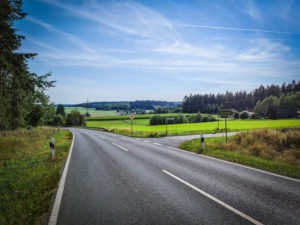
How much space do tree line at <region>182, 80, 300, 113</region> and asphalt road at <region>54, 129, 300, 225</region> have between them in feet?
405

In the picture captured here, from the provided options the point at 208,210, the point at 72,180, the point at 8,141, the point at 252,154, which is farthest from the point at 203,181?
the point at 8,141

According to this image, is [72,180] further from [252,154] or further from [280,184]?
[252,154]

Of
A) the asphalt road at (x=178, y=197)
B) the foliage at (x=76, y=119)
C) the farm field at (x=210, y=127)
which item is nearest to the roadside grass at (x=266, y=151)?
the asphalt road at (x=178, y=197)

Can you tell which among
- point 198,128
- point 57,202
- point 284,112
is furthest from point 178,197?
point 284,112

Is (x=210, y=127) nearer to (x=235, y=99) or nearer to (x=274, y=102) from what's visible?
(x=274, y=102)

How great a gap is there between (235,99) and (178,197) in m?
150

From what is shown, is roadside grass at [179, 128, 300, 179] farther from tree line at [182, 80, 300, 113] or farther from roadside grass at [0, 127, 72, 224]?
tree line at [182, 80, 300, 113]

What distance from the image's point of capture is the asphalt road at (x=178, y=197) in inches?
152

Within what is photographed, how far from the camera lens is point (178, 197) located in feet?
16.0

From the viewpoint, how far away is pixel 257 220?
3.70 metres

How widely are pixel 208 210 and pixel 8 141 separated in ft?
52.7

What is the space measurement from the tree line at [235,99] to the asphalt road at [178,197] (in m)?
124

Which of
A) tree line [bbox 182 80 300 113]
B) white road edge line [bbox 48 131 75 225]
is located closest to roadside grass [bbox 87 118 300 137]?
white road edge line [bbox 48 131 75 225]

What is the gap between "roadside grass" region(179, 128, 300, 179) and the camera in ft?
A: 26.5
